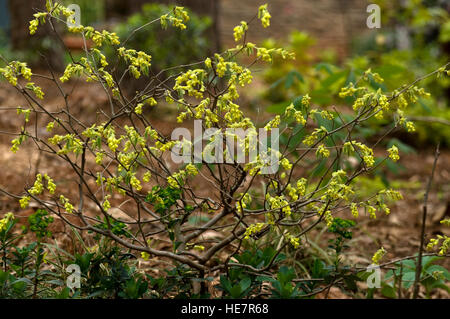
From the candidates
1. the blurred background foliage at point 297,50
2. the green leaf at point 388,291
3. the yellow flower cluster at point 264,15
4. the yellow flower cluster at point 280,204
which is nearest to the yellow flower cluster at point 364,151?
the yellow flower cluster at point 280,204

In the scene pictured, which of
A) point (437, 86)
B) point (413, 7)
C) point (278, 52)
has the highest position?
point (413, 7)

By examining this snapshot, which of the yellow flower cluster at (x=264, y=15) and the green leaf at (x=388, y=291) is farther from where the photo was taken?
the green leaf at (x=388, y=291)

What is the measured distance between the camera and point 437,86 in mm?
7078

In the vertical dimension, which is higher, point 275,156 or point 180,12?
point 180,12

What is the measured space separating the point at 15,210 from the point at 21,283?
1.40 meters

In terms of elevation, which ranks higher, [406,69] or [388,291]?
[406,69]

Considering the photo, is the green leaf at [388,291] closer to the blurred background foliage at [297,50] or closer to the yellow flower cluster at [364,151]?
the yellow flower cluster at [364,151]

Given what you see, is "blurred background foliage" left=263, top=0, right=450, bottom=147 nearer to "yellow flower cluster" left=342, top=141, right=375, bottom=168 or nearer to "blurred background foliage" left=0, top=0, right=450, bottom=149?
"blurred background foliage" left=0, top=0, right=450, bottom=149

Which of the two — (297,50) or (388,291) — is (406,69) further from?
(297,50)

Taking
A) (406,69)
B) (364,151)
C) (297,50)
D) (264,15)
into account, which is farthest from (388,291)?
(297,50)

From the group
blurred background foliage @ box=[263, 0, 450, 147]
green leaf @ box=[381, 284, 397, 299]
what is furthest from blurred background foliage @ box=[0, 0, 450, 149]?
green leaf @ box=[381, 284, 397, 299]

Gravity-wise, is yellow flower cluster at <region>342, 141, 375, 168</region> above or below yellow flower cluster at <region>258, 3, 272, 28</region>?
below

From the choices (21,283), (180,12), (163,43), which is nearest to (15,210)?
(21,283)
